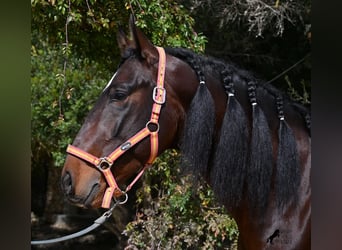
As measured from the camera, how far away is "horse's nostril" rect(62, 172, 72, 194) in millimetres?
1896

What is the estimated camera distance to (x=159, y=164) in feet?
12.9

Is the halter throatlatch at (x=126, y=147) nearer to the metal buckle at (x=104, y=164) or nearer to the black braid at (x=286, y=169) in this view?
the metal buckle at (x=104, y=164)

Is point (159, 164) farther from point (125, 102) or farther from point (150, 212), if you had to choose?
point (125, 102)

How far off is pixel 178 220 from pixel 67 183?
7.47 ft

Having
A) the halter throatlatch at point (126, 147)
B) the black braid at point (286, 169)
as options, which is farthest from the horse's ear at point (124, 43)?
the black braid at point (286, 169)

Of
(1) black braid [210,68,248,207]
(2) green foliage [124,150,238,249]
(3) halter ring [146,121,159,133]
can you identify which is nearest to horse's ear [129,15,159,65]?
(3) halter ring [146,121,159,133]

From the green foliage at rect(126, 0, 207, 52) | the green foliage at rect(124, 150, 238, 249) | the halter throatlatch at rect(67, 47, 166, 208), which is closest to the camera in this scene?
the halter throatlatch at rect(67, 47, 166, 208)

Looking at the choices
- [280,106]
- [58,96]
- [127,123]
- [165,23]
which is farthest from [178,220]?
[127,123]

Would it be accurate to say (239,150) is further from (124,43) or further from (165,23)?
(165,23)

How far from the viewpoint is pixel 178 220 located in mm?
4078

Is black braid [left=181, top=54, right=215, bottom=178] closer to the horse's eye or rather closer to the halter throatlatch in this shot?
the halter throatlatch
